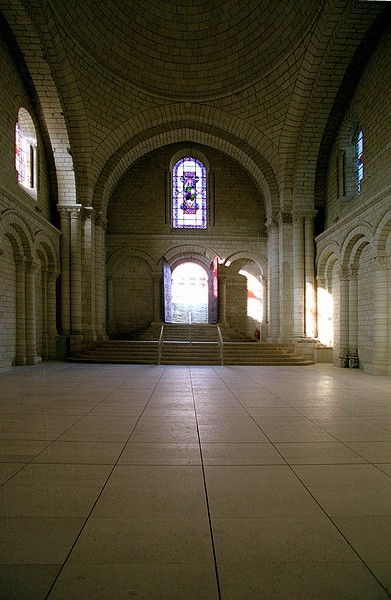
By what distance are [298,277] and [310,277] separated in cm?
43

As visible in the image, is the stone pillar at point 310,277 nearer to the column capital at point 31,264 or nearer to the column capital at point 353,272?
the column capital at point 353,272

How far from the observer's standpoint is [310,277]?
14109mm

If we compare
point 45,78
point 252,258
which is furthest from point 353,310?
point 45,78

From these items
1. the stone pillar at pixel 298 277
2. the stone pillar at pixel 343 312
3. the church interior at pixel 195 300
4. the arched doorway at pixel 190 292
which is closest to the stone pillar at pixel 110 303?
the church interior at pixel 195 300

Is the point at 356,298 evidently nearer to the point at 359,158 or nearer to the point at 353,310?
the point at 353,310

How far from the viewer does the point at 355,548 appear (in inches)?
80.6

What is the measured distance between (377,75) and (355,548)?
40.1 feet

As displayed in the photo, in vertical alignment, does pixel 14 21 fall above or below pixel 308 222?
above

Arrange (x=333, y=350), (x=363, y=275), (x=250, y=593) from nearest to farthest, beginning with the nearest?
(x=250, y=593)
(x=363, y=275)
(x=333, y=350)

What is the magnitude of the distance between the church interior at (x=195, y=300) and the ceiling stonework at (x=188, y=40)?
0.20 ft

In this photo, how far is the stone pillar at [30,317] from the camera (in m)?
11.8

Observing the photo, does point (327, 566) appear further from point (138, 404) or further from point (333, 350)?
point (333, 350)

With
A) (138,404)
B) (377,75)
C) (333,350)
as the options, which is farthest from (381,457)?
(377,75)

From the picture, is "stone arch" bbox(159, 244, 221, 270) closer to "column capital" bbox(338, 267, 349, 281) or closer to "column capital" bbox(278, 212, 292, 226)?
"column capital" bbox(278, 212, 292, 226)
